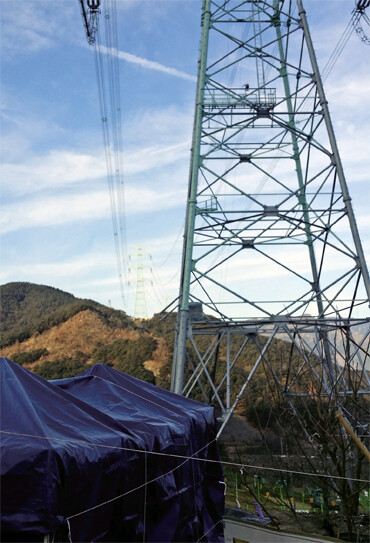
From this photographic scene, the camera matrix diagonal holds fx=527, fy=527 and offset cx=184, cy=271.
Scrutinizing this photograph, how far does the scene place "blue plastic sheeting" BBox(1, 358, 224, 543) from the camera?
334 centimetres

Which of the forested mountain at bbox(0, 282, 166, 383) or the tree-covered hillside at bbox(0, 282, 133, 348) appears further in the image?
the tree-covered hillside at bbox(0, 282, 133, 348)

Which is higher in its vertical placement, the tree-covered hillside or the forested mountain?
the tree-covered hillside

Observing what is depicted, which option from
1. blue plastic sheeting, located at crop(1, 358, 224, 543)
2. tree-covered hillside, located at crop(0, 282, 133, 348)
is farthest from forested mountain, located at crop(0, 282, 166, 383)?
blue plastic sheeting, located at crop(1, 358, 224, 543)

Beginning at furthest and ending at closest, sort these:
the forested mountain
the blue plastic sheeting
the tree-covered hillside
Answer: the tree-covered hillside < the forested mountain < the blue plastic sheeting

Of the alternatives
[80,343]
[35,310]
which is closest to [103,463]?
[80,343]

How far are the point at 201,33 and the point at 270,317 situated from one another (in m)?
6.93

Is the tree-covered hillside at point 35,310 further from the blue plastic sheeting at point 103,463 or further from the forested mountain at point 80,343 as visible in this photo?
the blue plastic sheeting at point 103,463

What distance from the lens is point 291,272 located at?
454 inches

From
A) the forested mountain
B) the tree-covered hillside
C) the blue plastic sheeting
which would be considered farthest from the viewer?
the tree-covered hillside

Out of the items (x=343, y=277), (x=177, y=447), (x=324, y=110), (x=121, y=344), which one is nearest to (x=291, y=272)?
(x=343, y=277)

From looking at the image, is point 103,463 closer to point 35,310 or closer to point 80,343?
point 80,343

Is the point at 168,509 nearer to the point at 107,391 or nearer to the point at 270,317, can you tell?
the point at 107,391

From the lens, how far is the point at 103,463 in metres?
4.00

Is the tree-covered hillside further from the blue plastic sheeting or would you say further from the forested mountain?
the blue plastic sheeting
